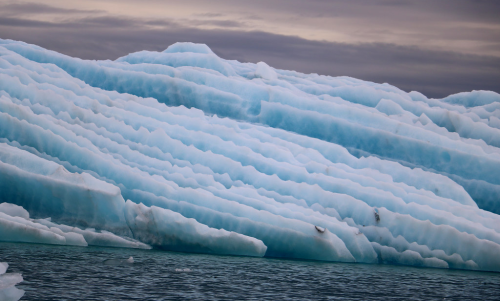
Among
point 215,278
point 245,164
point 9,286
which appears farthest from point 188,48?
point 9,286

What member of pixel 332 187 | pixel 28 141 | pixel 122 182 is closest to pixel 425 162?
pixel 332 187

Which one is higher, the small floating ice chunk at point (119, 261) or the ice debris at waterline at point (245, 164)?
the ice debris at waterline at point (245, 164)

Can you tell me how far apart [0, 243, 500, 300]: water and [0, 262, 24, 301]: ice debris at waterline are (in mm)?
164

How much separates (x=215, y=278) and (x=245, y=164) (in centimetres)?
739

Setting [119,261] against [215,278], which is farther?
[119,261]

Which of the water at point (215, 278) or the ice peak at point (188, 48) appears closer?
the water at point (215, 278)

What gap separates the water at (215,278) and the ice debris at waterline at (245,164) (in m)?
0.89

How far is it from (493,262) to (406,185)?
385 cm

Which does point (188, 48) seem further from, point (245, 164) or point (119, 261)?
point (119, 261)

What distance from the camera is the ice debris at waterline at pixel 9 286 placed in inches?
336

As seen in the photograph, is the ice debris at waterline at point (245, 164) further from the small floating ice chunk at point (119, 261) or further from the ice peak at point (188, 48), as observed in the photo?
the small floating ice chunk at point (119, 261)

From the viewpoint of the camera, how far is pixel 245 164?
60.2 feet

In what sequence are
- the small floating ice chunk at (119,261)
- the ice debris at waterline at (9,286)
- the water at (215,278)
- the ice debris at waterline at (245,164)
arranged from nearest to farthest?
the ice debris at waterline at (9,286), the water at (215,278), the small floating ice chunk at (119,261), the ice debris at waterline at (245,164)

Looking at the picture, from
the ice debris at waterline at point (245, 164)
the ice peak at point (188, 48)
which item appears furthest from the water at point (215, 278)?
the ice peak at point (188, 48)
